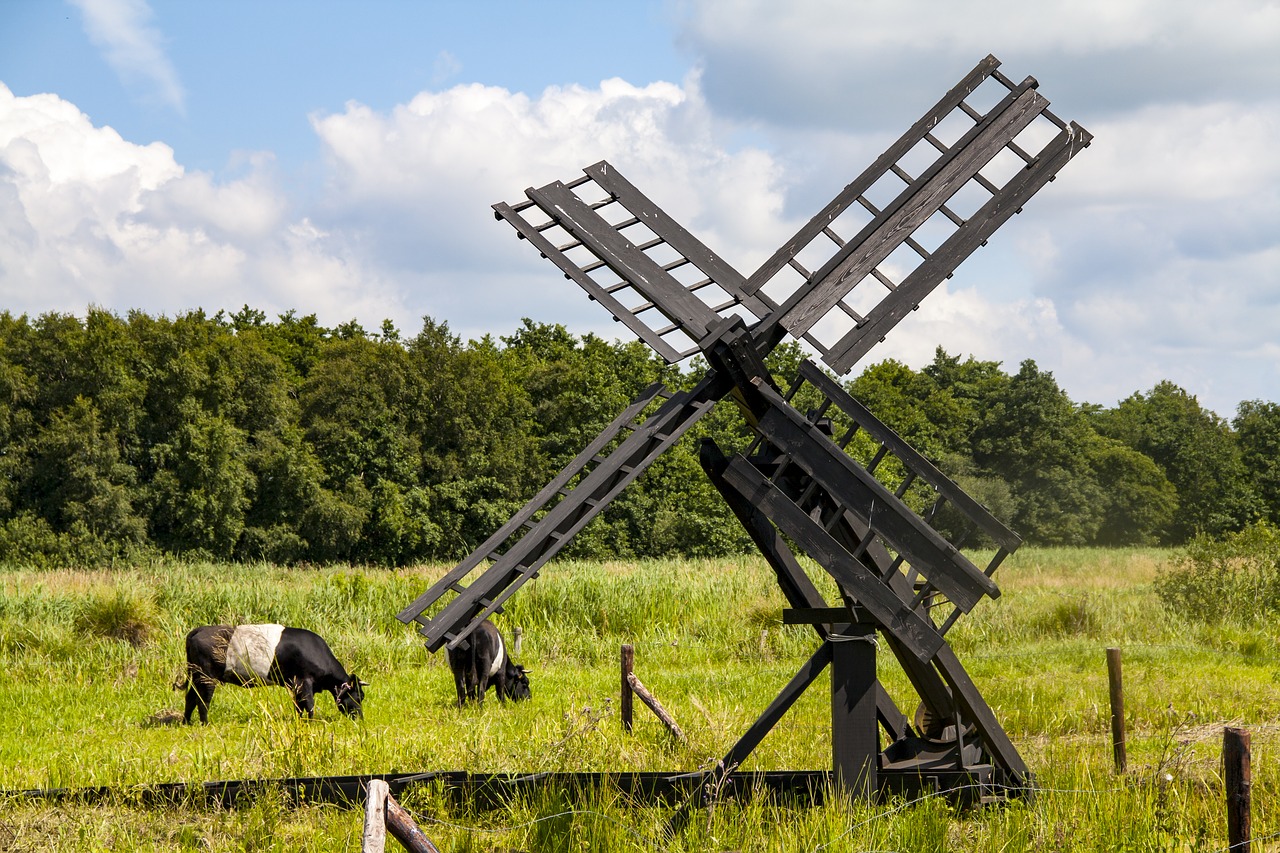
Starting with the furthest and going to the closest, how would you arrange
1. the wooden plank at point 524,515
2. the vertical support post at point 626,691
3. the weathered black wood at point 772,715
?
the vertical support post at point 626,691, the weathered black wood at point 772,715, the wooden plank at point 524,515

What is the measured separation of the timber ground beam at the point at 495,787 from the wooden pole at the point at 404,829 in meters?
2.48

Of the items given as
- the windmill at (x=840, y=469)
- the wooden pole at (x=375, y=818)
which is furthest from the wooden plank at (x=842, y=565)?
the wooden pole at (x=375, y=818)

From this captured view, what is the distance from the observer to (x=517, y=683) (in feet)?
45.6

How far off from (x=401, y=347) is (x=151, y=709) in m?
38.3

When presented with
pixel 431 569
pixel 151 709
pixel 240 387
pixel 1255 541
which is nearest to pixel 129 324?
pixel 240 387

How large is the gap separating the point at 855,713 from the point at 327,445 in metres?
42.8

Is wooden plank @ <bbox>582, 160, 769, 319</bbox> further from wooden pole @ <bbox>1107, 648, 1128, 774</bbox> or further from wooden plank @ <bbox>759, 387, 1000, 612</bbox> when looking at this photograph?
wooden pole @ <bbox>1107, 648, 1128, 774</bbox>

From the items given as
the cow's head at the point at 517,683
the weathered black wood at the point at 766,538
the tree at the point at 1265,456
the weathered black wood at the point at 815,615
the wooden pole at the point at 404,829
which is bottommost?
the cow's head at the point at 517,683

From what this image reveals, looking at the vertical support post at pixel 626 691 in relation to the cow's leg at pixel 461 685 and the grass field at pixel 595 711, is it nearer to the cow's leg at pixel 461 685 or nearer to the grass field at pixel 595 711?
the grass field at pixel 595 711

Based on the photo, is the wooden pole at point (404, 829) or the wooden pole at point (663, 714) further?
the wooden pole at point (663, 714)

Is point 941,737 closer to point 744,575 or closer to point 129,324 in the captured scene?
point 744,575

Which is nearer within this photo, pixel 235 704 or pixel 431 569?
pixel 235 704

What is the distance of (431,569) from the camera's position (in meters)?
23.5

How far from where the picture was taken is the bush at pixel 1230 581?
60.8ft
